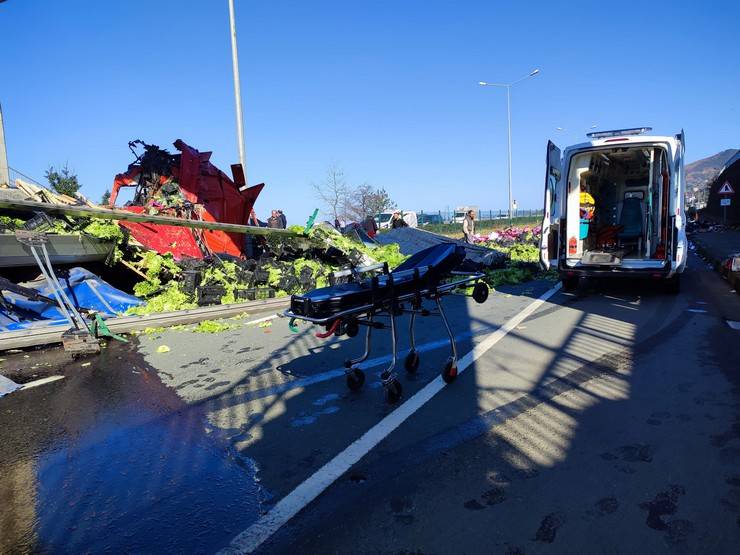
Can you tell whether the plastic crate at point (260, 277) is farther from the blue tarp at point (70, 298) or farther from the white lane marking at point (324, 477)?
the white lane marking at point (324, 477)

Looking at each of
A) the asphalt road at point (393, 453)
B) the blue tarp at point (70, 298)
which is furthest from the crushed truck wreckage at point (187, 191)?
the asphalt road at point (393, 453)

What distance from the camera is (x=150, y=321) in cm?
751

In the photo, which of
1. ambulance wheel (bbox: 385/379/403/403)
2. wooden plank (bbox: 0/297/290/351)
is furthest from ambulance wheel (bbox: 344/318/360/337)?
wooden plank (bbox: 0/297/290/351)

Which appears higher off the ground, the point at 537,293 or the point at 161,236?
the point at 161,236

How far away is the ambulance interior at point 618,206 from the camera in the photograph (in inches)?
354

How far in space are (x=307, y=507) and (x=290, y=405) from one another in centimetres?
160

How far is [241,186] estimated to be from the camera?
47.8 feet

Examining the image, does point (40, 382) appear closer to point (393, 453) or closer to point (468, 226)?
point (393, 453)

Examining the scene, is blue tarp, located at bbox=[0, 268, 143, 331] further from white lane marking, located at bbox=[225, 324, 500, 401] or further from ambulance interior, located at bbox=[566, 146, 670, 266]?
ambulance interior, located at bbox=[566, 146, 670, 266]

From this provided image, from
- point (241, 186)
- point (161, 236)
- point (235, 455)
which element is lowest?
point (235, 455)

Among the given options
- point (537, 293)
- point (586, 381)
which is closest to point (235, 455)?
point (586, 381)

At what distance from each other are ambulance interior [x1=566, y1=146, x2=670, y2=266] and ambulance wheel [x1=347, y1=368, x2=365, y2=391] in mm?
6414

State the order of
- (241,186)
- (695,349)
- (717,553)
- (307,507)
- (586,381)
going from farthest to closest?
1. (241,186)
2. (695,349)
3. (586,381)
4. (307,507)
5. (717,553)

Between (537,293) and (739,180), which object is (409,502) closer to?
(537,293)
